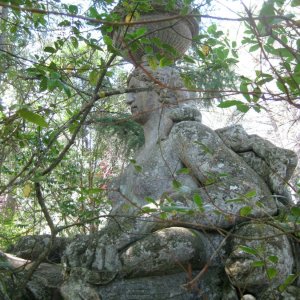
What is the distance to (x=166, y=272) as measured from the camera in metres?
3.12

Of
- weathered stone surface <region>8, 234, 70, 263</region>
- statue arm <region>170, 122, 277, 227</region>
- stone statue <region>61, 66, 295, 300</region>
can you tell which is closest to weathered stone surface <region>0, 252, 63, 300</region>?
stone statue <region>61, 66, 295, 300</region>

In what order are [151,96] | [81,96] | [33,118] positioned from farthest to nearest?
[151,96]
[81,96]
[33,118]

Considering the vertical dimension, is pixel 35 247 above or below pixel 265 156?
below

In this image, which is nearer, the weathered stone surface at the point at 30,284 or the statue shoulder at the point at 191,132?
the weathered stone surface at the point at 30,284

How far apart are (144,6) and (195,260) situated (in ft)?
5.57

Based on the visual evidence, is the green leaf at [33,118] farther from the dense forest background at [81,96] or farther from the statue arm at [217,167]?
the statue arm at [217,167]

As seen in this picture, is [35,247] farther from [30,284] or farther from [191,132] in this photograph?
[191,132]

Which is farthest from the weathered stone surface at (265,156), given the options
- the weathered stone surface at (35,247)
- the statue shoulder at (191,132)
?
the weathered stone surface at (35,247)

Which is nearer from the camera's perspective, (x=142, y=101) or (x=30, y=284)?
(x=30, y=284)

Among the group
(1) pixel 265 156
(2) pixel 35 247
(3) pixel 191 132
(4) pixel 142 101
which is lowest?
(2) pixel 35 247

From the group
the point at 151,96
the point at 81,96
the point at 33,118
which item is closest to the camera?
the point at 33,118

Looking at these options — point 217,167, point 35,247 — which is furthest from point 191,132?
point 35,247

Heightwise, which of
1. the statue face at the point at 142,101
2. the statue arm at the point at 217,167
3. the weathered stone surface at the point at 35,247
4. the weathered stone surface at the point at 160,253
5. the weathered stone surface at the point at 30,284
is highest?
the statue face at the point at 142,101

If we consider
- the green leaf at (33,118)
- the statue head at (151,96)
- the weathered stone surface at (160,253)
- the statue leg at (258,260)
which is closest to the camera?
the green leaf at (33,118)
